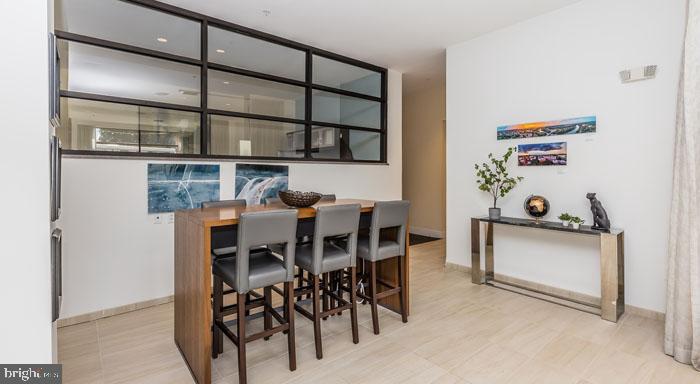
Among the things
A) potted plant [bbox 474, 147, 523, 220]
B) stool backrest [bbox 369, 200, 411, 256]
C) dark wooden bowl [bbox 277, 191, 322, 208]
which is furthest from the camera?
potted plant [bbox 474, 147, 523, 220]

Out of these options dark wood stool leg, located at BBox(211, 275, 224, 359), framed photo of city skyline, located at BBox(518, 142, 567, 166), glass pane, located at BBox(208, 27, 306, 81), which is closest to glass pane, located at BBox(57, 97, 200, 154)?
glass pane, located at BBox(208, 27, 306, 81)

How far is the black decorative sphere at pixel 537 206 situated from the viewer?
3518mm

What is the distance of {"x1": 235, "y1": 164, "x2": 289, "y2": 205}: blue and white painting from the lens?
3.90 metres

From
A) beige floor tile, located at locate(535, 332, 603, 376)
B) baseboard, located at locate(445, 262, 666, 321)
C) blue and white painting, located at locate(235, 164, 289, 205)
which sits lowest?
beige floor tile, located at locate(535, 332, 603, 376)

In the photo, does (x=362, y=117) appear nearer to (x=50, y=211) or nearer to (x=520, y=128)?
(x=520, y=128)

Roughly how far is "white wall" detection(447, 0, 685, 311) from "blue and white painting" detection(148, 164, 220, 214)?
310 centimetres

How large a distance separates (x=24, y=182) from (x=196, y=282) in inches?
38.4

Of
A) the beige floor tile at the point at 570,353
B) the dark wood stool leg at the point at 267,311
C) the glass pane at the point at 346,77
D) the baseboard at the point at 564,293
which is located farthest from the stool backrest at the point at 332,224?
the glass pane at the point at 346,77

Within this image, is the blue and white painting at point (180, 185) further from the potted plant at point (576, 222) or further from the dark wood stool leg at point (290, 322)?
the potted plant at point (576, 222)

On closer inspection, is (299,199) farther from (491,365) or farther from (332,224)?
(491,365)

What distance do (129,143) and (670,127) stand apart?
16.0ft

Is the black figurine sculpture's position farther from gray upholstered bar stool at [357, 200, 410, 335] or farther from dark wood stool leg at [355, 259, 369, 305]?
dark wood stool leg at [355, 259, 369, 305]

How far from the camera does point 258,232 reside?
2000mm

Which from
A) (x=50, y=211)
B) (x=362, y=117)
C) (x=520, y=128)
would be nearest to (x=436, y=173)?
(x=362, y=117)
